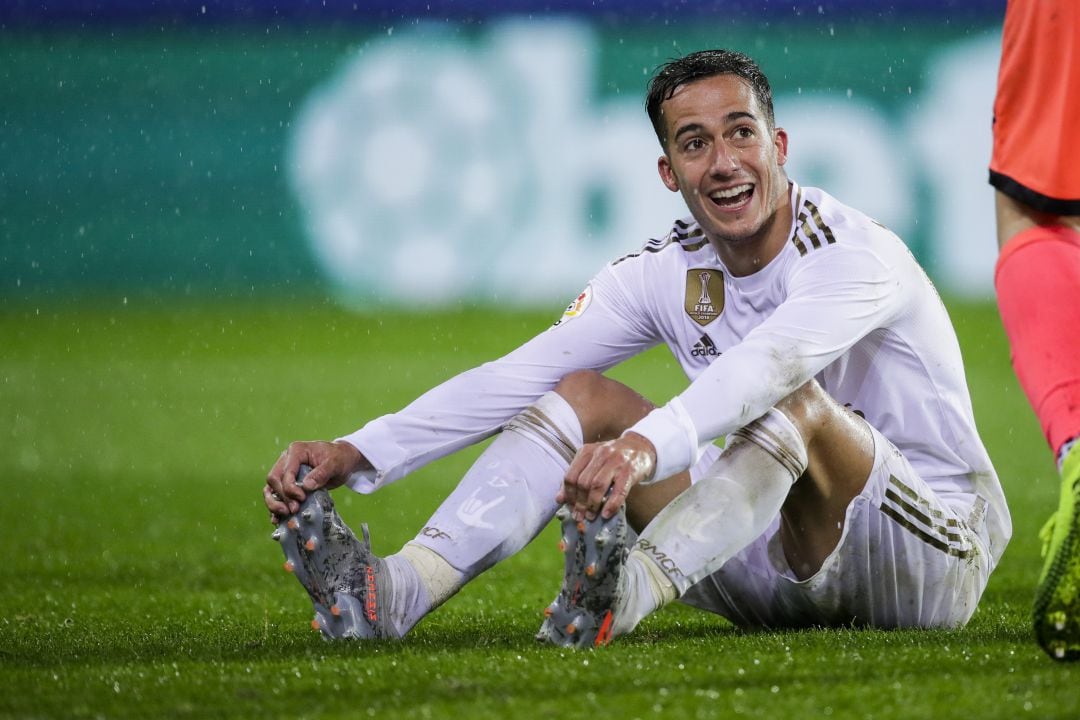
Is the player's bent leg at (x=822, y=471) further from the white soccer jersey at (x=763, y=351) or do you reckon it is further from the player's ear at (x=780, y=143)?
the player's ear at (x=780, y=143)

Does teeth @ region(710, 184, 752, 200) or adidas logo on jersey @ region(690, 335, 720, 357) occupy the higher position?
teeth @ region(710, 184, 752, 200)

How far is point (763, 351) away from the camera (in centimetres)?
279

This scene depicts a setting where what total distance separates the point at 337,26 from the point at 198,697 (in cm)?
1090

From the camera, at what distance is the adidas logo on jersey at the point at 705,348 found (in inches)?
129

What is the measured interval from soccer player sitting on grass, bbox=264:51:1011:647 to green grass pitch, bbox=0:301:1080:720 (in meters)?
0.12

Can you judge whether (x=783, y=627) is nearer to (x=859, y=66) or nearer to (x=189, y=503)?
(x=189, y=503)

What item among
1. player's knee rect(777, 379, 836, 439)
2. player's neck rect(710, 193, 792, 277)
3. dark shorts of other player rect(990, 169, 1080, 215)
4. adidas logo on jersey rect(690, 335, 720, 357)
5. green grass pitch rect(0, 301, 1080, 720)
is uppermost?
dark shorts of other player rect(990, 169, 1080, 215)

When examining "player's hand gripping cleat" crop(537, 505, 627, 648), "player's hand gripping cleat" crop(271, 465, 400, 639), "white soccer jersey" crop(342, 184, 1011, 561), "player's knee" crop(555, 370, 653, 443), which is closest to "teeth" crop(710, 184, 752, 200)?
"white soccer jersey" crop(342, 184, 1011, 561)

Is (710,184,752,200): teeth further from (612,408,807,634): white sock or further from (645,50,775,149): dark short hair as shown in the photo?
(612,408,807,634): white sock

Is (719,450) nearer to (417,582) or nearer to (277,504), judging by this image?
(417,582)

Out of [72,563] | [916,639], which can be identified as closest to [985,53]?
[72,563]

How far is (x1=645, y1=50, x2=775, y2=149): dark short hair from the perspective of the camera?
127 inches

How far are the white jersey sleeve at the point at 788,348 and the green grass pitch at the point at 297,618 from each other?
39cm

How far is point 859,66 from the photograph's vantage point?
12.5 m
